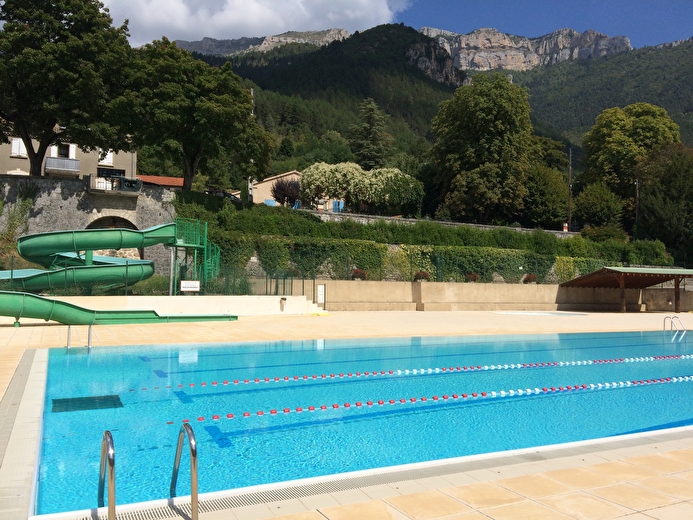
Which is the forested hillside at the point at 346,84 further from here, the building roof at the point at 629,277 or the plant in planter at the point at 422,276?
the plant in planter at the point at 422,276

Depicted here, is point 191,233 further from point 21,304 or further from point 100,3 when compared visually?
point 100,3

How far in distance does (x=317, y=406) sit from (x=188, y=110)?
28.1m

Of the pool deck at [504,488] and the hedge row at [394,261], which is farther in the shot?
the hedge row at [394,261]

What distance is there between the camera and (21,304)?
17.4m

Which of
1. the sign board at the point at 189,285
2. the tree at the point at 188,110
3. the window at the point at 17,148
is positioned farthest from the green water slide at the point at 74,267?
the window at the point at 17,148

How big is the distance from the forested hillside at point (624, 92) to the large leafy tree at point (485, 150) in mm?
104803

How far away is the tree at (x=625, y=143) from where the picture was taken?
180 feet

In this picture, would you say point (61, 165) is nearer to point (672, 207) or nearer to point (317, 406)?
point (317, 406)

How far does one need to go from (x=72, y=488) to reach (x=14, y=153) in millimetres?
45459

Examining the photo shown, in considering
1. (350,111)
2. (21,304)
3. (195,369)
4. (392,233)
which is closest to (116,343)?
(195,369)

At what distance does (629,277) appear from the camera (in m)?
32.8

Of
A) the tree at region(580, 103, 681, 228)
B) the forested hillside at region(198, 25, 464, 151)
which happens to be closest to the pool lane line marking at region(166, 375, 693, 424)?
the tree at region(580, 103, 681, 228)

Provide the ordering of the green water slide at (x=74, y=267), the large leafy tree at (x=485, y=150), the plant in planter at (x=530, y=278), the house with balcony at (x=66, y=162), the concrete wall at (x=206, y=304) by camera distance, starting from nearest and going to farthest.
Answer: the green water slide at (x=74, y=267) < the concrete wall at (x=206, y=304) < the plant in planter at (x=530, y=278) < the house with balcony at (x=66, y=162) < the large leafy tree at (x=485, y=150)

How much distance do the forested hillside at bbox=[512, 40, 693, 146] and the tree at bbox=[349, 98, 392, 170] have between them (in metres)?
94.6
